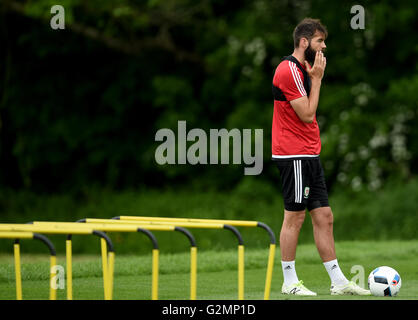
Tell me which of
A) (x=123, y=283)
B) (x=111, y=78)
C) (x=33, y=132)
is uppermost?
(x=111, y=78)

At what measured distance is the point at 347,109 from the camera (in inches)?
734

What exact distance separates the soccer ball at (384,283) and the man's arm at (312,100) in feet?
4.79

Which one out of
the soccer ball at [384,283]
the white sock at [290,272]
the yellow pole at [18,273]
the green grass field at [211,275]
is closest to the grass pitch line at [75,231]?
the yellow pole at [18,273]

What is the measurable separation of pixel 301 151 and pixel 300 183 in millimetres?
285

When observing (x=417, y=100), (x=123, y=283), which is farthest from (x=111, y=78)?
(x=123, y=283)

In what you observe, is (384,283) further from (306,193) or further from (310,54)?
(310,54)

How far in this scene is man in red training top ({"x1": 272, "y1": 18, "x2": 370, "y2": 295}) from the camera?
6.96 meters

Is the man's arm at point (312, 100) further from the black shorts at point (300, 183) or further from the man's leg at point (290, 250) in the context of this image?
the man's leg at point (290, 250)

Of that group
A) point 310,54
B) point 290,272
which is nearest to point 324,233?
point 290,272

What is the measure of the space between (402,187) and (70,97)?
11.0 metres

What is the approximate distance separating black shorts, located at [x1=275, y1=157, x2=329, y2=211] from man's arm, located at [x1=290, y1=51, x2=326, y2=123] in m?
0.40

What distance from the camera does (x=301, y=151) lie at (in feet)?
23.0
